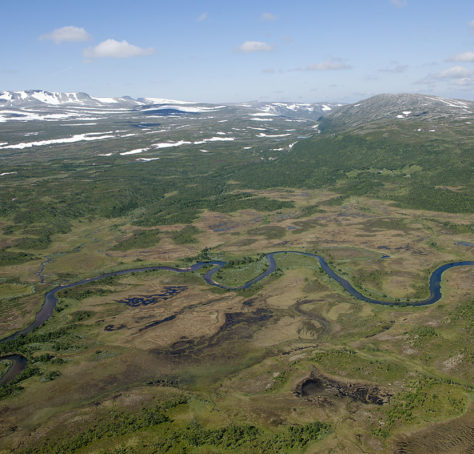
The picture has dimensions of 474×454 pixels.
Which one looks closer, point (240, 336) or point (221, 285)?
point (240, 336)

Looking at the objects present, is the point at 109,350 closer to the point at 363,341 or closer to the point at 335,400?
the point at 335,400

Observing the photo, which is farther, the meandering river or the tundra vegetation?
the meandering river

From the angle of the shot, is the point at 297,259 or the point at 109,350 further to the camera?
the point at 297,259

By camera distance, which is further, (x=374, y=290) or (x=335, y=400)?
(x=374, y=290)

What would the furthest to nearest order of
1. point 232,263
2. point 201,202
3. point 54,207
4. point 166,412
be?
point 201,202 < point 54,207 < point 232,263 < point 166,412

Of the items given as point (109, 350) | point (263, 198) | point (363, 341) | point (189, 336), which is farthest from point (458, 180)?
point (109, 350)

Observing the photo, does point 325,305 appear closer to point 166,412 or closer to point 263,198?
point 166,412

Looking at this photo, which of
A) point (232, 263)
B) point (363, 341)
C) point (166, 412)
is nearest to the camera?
point (166, 412)

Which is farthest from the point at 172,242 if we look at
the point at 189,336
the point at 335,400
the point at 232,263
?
the point at 335,400

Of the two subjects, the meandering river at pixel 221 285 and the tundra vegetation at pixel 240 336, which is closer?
the tundra vegetation at pixel 240 336
